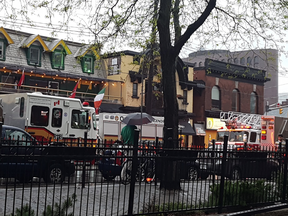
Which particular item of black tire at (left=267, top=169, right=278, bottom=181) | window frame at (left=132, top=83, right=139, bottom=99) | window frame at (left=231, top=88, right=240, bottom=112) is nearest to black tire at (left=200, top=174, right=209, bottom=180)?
black tire at (left=267, top=169, right=278, bottom=181)

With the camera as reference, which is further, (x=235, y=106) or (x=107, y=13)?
(x=235, y=106)

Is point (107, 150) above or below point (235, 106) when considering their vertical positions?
below

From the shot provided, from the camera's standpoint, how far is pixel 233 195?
869cm

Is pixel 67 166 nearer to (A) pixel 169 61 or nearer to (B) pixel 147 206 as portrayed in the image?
(B) pixel 147 206

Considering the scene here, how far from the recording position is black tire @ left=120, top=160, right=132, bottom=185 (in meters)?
6.92

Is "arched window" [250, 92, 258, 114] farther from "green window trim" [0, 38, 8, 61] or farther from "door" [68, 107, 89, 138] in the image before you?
"door" [68, 107, 89, 138]

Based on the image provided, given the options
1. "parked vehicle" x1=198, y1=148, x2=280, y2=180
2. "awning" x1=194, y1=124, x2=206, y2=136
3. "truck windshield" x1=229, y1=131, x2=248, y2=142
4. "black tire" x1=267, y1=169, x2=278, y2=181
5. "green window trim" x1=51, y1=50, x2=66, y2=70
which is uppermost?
"green window trim" x1=51, y1=50, x2=66, y2=70

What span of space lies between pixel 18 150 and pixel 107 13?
7960 mm

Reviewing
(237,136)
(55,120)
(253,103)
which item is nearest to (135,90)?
(237,136)

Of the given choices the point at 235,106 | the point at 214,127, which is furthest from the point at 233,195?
the point at 235,106

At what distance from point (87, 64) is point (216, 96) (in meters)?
14.6

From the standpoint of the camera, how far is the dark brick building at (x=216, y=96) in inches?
1690

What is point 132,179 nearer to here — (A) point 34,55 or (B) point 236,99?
(A) point 34,55

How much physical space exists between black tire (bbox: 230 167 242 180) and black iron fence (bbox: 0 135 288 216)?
0.02 meters
